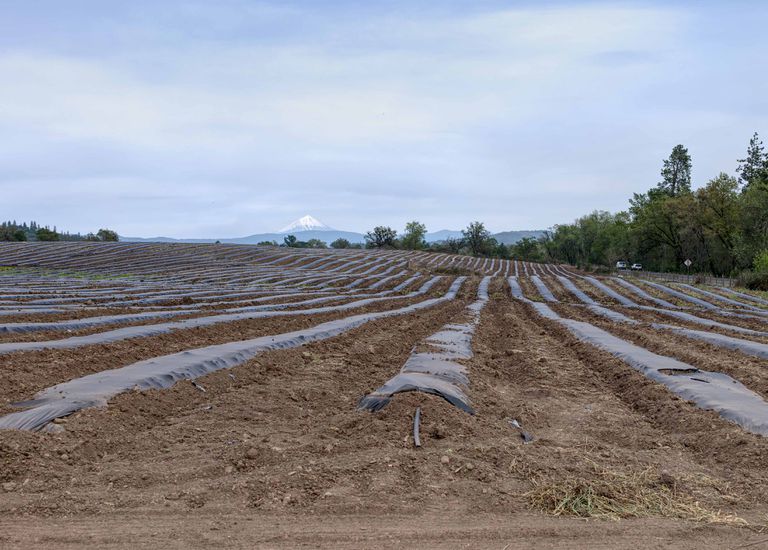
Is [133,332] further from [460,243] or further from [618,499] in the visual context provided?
[460,243]

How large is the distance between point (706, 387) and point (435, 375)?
10.4 ft

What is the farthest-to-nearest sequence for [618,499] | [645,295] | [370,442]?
1. [645,295]
2. [370,442]
3. [618,499]

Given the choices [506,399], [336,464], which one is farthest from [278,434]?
[506,399]

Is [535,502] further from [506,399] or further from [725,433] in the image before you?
[506,399]

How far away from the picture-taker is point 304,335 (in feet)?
34.7

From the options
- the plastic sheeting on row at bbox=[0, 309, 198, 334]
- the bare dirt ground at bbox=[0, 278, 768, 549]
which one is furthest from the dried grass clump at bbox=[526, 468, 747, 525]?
the plastic sheeting on row at bbox=[0, 309, 198, 334]

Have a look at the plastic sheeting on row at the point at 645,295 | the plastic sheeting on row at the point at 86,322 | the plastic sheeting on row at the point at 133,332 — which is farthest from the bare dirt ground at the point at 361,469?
the plastic sheeting on row at the point at 645,295

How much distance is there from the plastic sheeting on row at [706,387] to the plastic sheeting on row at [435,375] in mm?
2505

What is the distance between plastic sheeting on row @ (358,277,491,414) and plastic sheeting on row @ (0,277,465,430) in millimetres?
2384

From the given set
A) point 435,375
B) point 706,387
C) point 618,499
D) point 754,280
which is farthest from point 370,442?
point 754,280

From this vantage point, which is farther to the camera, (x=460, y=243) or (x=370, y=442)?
(x=460, y=243)

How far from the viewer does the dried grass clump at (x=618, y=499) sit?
352cm

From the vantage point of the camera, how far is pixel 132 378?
6164 millimetres

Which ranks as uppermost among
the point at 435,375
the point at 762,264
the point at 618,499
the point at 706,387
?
the point at 762,264
